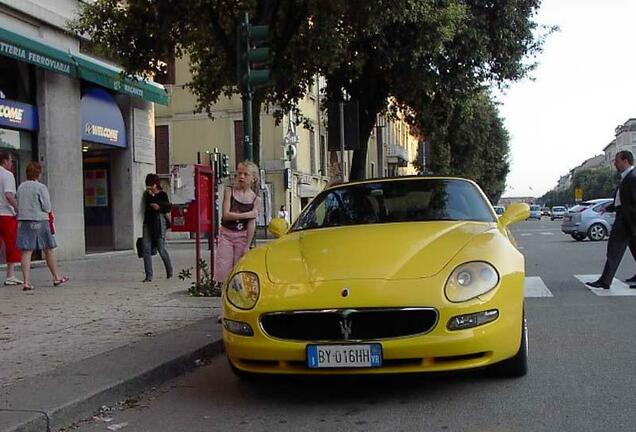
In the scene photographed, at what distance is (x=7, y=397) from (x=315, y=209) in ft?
9.46

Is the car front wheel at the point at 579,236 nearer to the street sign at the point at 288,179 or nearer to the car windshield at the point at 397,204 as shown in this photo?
the street sign at the point at 288,179

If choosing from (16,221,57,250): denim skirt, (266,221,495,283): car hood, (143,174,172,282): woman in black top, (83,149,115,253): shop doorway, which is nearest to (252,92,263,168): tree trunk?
(143,174,172,282): woman in black top

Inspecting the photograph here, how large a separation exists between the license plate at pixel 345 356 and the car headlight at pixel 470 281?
57cm

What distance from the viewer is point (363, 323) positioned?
4.28m

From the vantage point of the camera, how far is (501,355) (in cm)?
446

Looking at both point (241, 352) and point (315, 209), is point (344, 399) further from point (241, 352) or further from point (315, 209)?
point (315, 209)

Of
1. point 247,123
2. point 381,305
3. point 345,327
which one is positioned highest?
point 247,123

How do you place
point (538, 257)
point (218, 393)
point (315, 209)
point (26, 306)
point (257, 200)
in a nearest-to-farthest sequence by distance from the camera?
1. point (218, 393)
2. point (315, 209)
3. point (257, 200)
4. point (26, 306)
5. point (538, 257)

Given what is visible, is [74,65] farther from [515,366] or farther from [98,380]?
[515,366]

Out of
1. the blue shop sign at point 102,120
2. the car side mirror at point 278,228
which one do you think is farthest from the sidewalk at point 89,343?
the blue shop sign at point 102,120

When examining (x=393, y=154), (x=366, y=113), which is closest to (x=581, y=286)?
(x=366, y=113)

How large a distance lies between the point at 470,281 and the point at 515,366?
0.88 m

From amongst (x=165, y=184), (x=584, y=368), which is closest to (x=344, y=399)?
(x=584, y=368)

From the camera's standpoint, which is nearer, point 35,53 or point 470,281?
point 470,281
